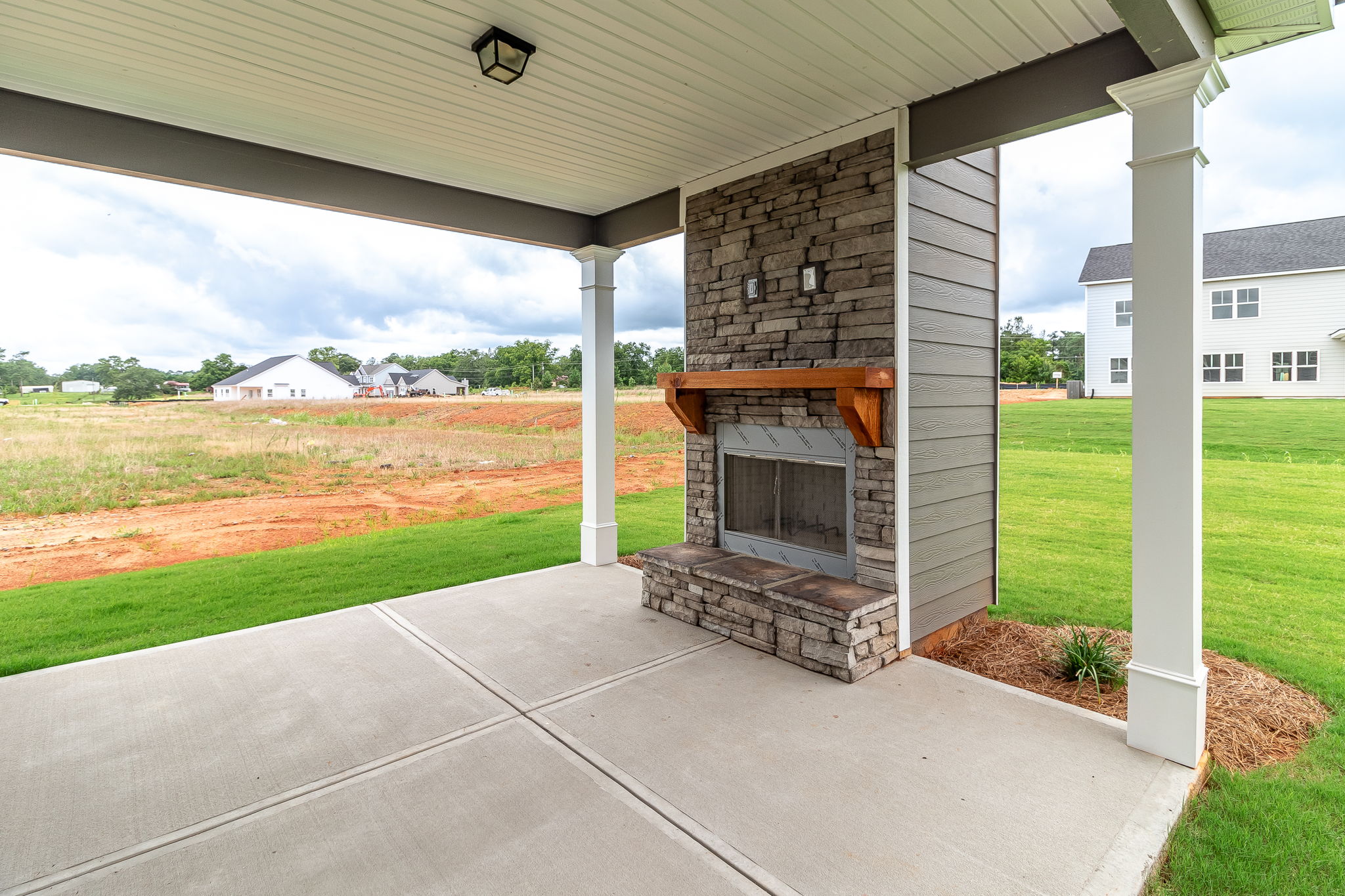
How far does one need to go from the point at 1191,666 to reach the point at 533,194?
463cm

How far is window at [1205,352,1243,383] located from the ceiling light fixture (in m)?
5.70

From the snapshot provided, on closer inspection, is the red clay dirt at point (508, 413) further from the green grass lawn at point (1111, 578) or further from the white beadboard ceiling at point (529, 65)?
the white beadboard ceiling at point (529, 65)

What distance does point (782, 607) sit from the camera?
3318 mm

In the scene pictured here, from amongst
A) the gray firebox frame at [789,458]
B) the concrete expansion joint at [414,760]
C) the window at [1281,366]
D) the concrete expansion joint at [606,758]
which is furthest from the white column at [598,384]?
the window at [1281,366]

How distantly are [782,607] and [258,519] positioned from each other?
698cm

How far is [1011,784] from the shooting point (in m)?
2.18

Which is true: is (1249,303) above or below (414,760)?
above

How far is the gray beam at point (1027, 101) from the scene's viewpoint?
2422mm

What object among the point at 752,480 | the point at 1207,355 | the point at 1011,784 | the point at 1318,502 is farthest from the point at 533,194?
the point at 1318,502

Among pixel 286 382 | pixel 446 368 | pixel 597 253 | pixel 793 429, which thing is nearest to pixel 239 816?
pixel 793 429

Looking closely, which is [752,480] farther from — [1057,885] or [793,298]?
[1057,885]

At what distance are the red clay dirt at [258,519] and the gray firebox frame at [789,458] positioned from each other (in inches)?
208

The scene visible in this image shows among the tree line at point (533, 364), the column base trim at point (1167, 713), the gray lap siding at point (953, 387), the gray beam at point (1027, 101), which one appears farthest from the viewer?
the tree line at point (533, 364)

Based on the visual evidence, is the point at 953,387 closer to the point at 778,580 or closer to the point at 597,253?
the point at 778,580
